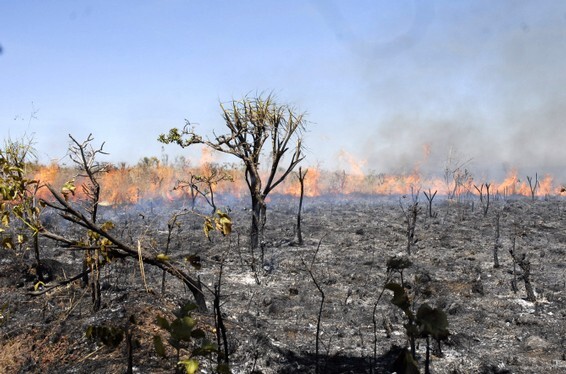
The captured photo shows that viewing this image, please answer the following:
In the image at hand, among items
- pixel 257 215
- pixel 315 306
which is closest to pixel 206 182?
pixel 257 215

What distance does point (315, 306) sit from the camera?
11.0m

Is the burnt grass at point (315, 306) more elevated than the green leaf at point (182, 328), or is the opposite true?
the green leaf at point (182, 328)

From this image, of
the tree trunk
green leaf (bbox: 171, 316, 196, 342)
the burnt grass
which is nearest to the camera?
green leaf (bbox: 171, 316, 196, 342)

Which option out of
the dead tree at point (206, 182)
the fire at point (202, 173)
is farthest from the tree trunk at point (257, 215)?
the fire at point (202, 173)

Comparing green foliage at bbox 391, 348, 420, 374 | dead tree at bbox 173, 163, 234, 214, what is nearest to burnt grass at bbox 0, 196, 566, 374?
green foliage at bbox 391, 348, 420, 374

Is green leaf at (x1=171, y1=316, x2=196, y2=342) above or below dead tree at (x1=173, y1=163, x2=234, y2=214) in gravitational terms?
below

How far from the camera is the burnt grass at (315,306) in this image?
6754 mm

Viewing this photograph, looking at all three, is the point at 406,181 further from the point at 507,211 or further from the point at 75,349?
the point at 75,349

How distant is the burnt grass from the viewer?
266 inches

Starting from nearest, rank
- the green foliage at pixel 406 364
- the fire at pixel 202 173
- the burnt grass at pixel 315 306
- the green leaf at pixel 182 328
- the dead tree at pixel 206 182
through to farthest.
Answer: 1. the green foliage at pixel 406 364
2. the green leaf at pixel 182 328
3. the burnt grass at pixel 315 306
4. the dead tree at pixel 206 182
5. the fire at pixel 202 173

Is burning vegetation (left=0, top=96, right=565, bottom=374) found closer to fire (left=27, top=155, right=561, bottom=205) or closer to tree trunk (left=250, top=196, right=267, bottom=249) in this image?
tree trunk (left=250, top=196, right=267, bottom=249)

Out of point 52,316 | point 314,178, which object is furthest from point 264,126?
point 314,178

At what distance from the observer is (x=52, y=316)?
861cm

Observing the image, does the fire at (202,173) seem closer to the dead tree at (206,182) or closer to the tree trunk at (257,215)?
the dead tree at (206,182)
